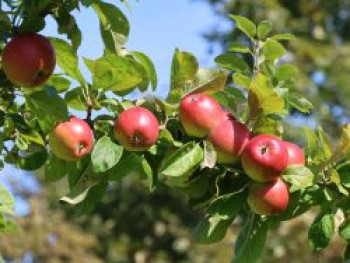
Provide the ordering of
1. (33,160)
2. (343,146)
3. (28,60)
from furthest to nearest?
(33,160)
(343,146)
(28,60)

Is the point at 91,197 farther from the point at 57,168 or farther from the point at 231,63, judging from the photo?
the point at 231,63

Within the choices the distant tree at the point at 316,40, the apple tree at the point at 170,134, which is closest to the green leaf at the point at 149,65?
the apple tree at the point at 170,134

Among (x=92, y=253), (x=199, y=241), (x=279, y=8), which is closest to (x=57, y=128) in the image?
(x=199, y=241)

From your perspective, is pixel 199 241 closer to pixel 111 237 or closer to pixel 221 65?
pixel 221 65

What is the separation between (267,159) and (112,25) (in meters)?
0.28

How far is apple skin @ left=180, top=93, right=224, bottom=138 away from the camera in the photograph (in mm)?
1049

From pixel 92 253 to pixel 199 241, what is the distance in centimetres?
846

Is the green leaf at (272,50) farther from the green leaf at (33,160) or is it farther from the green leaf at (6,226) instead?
the green leaf at (6,226)

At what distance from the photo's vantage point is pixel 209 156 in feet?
3.50

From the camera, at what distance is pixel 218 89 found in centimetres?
112

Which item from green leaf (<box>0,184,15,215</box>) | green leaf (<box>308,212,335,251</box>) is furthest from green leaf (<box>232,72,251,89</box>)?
green leaf (<box>0,184,15,215</box>)

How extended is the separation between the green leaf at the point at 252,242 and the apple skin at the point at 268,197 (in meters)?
0.05

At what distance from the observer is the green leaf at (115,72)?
3.46 feet

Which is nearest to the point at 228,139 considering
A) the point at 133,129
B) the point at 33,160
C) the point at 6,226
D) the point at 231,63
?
the point at 133,129
